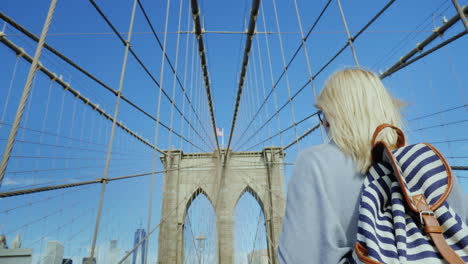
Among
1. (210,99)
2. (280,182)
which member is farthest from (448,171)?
(280,182)

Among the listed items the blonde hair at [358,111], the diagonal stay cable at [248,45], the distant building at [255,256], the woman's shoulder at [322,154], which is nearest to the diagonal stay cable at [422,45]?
the blonde hair at [358,111]

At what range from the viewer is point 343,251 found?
36cm

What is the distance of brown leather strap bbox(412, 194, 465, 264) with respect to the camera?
0.28 meters

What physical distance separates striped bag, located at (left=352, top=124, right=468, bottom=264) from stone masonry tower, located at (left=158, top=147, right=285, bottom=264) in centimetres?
787

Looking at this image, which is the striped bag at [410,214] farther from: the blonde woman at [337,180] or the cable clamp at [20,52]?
the cable clamp at [20,52]

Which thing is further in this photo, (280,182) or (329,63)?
(280,182)

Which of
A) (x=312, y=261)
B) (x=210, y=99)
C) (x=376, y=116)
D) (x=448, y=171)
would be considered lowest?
(x=312, y=261)

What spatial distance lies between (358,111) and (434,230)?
22cm

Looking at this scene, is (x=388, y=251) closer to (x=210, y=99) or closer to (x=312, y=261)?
(x=312, y=261)

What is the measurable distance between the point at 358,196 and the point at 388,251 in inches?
3.8

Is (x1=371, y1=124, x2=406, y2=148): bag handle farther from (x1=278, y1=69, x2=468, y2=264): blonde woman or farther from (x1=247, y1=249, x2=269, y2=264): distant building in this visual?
(x1=247, y1=249, x2=269, y2=264): distant building

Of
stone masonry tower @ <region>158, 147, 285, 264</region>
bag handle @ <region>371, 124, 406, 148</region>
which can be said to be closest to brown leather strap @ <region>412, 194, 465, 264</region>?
bag handle @ <region>371, 124, 406, 148</region>

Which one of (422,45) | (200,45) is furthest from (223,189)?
(422,45)

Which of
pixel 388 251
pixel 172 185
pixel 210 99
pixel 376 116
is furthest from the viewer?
pixel 172 185
